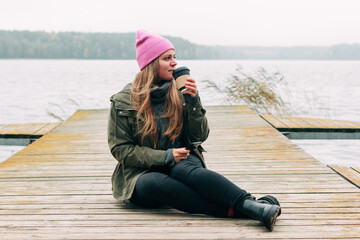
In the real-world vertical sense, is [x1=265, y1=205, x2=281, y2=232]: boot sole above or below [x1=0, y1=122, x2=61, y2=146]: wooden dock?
above

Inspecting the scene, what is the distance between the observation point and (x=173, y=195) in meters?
2.47

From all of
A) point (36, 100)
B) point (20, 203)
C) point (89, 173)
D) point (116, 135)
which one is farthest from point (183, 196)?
point (36, 100)

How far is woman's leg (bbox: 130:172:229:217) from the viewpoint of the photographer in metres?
2.46

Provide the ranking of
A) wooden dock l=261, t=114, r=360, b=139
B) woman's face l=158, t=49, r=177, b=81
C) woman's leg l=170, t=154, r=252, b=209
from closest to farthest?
woman's leg l=170, t=154, r=252, b=209, woman's face l=158, t=49, r=177, b=81, wooden dock l=261, t=114, r=360, b=139

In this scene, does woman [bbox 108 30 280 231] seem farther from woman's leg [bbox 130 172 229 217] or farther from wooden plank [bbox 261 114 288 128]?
wooden plank [bbox 261 114 288 128]

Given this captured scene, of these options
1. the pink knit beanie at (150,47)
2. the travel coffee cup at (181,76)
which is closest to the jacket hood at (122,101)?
the pink knit beanie at (150,47)

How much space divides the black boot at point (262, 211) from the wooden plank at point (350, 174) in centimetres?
114

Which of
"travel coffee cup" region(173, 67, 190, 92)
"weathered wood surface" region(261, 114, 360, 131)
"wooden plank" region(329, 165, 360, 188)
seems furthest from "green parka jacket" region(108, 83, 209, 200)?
"weathered wood surface" region(261, 114, 360, 131)

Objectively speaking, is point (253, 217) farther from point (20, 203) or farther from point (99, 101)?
point (99, 101)

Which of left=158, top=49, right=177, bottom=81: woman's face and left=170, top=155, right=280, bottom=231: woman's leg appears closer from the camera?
left=170, top=155, right=280, bottom=231: woman's leg

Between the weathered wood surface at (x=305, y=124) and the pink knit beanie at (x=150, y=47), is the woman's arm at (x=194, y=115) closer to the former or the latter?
the pink knit beanie at (x=150, y=47)

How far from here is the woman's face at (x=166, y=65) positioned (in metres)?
2.56

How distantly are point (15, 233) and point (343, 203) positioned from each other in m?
1.97

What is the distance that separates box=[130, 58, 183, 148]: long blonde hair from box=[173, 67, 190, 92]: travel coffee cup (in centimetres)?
15
